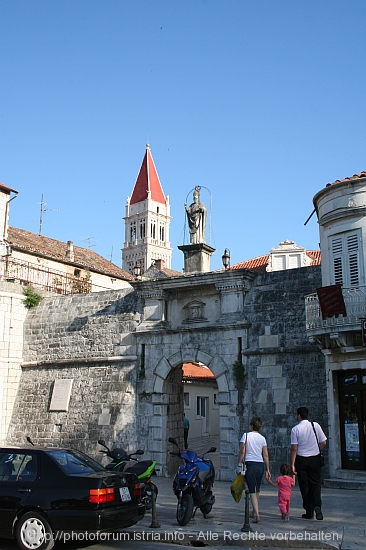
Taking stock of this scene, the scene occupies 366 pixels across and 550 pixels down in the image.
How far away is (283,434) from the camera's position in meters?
15.0

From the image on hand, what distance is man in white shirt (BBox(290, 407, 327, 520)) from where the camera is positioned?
9281 millimetres

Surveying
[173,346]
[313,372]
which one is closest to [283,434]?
[313,372]

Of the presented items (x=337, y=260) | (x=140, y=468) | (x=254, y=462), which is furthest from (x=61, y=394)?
(x=254, y=462)

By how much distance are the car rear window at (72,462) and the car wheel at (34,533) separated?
0.66 metres

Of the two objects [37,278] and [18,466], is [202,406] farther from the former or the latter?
[18,466]

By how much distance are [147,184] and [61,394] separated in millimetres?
83450

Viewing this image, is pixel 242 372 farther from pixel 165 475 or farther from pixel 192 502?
pixel 192 502

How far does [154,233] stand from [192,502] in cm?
9492

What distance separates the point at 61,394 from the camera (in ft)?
61.8

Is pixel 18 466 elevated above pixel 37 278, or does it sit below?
below

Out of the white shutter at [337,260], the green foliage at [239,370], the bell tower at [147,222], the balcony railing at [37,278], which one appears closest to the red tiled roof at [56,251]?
the balcony railing at [37,278]

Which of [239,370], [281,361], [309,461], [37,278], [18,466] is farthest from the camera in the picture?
[37,278]

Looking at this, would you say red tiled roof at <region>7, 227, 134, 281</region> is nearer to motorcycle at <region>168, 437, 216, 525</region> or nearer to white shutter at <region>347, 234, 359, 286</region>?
white shutter at <region>347, 234, 359, 286</region>

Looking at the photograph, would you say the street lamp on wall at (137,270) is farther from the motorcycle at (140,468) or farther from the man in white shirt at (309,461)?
the man in white shirt at (309,461)
